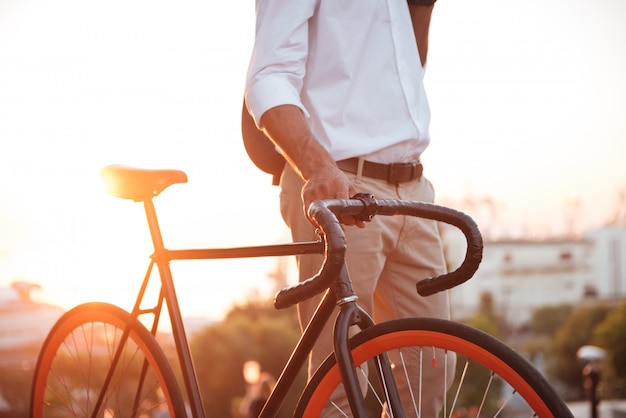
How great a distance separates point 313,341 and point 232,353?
40.1 meters

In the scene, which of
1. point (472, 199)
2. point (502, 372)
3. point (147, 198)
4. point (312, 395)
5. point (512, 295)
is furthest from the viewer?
point (512, 295)

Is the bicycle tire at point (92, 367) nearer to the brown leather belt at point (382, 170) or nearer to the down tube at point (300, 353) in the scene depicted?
the down tube at point (300, 353)

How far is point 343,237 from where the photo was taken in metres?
1.16

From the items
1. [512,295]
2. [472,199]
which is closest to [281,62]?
[472,199]

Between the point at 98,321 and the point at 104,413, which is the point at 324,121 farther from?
the point at 104,413

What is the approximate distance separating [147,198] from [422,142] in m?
0.63

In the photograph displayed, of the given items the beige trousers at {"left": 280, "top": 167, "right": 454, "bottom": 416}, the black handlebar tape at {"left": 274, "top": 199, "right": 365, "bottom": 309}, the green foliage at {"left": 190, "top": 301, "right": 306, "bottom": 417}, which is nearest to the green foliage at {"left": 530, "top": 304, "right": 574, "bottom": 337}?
the green foliage at {"left": 190, "top": 301, "right": 306, "bottom": 417}

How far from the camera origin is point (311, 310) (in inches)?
63.5

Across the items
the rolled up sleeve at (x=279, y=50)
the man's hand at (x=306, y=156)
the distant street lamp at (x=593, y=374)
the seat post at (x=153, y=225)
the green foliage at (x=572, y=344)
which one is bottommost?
the green foliage at (x=572, y=344)

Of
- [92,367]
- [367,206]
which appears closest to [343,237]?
[367,206]

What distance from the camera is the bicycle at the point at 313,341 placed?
1.17 m

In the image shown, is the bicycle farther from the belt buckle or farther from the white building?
the white building

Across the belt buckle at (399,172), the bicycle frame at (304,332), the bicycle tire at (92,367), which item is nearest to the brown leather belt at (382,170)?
the belt buckle at (399,172)

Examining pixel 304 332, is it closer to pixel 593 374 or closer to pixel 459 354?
pixel 459 354
